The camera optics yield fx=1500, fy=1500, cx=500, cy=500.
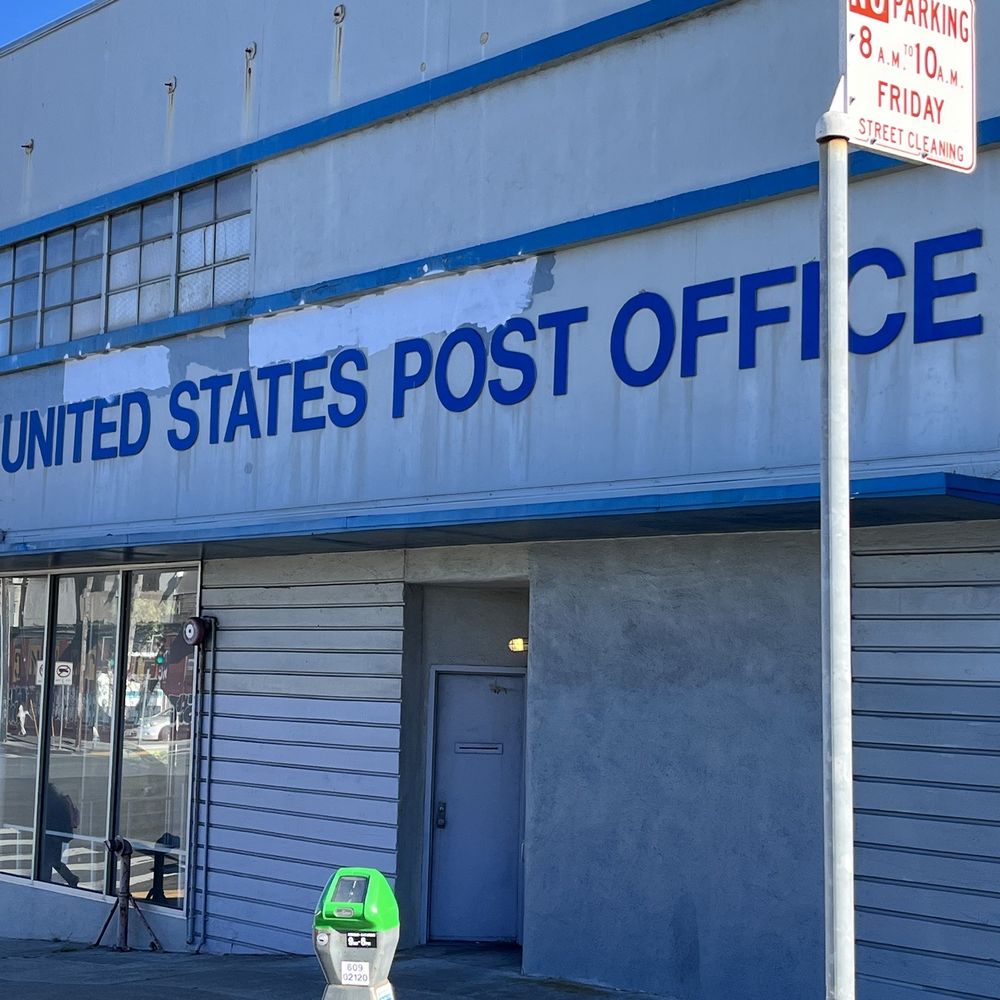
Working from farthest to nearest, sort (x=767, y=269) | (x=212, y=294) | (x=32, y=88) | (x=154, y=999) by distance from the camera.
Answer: (x=32, y=88) → (x=212, y=294) → (x=154, y=999) → (x=767, y=269)

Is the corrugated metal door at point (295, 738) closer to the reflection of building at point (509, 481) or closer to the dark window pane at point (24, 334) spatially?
the reflection of building at point (509, 481)

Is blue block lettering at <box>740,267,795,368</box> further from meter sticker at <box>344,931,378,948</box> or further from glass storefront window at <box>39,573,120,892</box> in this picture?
glass storefront window at <box>39,573,120,892</box>

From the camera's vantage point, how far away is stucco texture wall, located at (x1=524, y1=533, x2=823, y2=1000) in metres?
9.19

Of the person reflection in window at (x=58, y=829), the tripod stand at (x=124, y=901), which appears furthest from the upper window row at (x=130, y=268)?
the tripod stand at (x=124, y=901)

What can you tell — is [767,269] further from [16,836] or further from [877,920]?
[16,836]

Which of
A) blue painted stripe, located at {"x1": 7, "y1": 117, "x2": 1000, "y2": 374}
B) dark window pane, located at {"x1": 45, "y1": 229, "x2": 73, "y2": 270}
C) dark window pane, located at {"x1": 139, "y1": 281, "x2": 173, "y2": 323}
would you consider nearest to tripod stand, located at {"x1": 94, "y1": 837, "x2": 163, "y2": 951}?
blue painted stripe, located at {"x1": 7, "y1": 117, "x2": 1000, "y2": 374}

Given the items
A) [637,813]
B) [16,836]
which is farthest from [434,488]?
[16,836]

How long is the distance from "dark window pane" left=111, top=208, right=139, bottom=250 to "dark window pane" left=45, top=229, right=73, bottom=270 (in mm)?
818

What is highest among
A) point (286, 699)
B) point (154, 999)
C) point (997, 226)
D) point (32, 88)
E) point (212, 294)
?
point (32, 88)

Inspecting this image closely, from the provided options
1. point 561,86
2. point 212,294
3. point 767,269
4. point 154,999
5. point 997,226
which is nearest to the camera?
point 997,226

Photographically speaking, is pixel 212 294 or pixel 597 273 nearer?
pixel 597 273

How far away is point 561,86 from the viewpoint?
1108 cm

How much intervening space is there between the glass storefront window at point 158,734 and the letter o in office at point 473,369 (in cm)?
368

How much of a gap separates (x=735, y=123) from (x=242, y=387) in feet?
17.9
